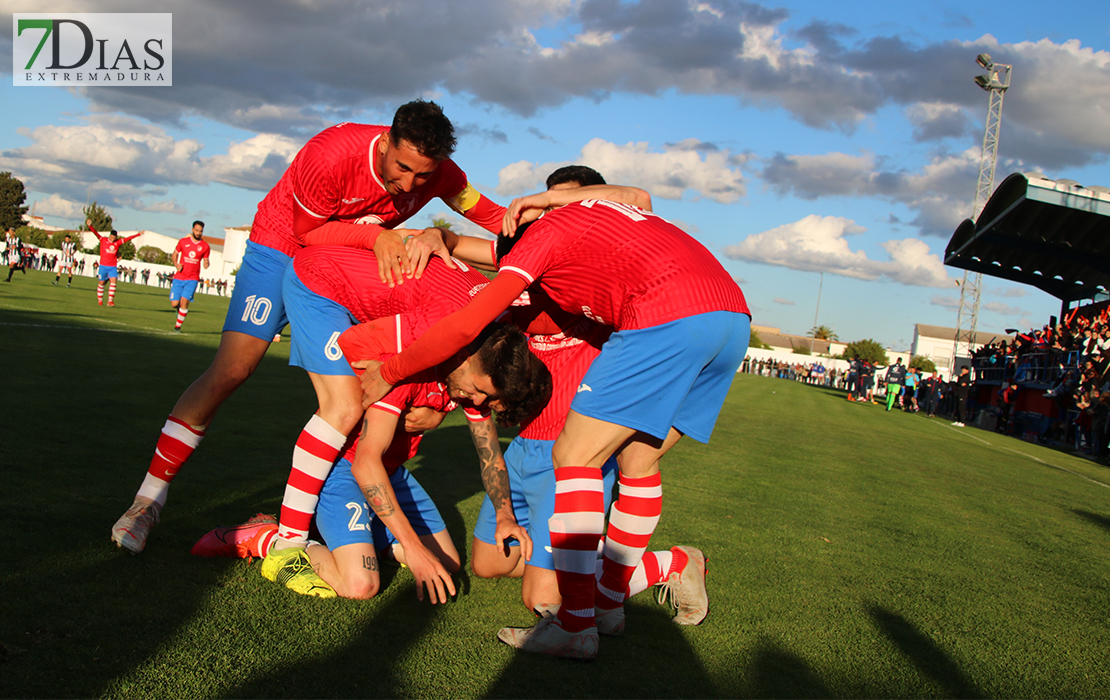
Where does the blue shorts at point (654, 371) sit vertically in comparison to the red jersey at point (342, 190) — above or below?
below

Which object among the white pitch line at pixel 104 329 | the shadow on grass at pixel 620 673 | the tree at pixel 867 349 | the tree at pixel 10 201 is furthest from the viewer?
the tree at pixel 867 349

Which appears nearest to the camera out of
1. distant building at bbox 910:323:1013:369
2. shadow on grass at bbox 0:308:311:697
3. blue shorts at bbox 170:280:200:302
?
shadow on grass at bbox 0:308:311:697

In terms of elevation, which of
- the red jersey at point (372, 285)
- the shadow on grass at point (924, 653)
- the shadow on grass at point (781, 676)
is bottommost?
the shadow on grass at point (781, 676)

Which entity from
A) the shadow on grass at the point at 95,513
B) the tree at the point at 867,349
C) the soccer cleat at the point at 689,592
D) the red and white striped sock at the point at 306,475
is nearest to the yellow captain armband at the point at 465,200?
the red and white striped sock at the point at 306,475

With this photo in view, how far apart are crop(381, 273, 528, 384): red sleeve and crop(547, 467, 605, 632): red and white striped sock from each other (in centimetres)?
64

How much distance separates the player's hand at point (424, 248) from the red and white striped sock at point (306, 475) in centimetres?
83

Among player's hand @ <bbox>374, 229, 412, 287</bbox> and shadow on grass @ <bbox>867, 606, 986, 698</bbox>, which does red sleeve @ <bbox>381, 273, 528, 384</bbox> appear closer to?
player's hand @ <bbox>374, 229, 412, 287</bbox>

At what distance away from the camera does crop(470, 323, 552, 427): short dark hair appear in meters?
2.68

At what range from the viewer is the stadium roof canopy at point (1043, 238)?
18406 mm

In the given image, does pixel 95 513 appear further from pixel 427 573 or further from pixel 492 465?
pixel 492 465

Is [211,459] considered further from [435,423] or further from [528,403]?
[528,403]

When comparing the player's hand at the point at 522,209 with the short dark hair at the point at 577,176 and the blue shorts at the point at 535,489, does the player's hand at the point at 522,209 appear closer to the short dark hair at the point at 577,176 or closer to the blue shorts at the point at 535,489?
the short dark hair at the point at 577,176

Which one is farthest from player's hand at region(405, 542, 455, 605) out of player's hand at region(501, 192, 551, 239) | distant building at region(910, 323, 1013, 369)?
distant building at region(910, 323, 1013, 369)

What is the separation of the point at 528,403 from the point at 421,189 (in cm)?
151
